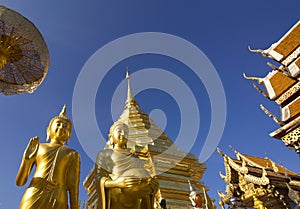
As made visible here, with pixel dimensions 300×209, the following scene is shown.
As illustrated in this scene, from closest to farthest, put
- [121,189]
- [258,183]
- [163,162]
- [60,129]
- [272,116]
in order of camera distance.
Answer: [121,189] < [60,129] < [272,116] < [258,183] < [163,162]

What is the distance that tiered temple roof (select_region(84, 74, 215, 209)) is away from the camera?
11.8 m

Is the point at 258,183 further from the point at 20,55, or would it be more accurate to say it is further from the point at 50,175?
the point at 20,55

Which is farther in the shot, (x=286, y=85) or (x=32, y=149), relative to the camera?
(x=286, y=85)

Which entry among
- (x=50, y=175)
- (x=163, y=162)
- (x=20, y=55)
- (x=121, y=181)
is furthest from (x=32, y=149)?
(x=163, y=162)

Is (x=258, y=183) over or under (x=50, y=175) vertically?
over

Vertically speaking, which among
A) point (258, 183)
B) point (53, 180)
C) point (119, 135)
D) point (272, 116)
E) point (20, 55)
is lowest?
point (53, 180)

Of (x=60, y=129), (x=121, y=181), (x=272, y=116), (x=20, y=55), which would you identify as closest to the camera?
(x=121, y=181)

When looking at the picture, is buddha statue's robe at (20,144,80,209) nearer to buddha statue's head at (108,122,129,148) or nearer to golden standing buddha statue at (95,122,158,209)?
golden standing buddha statue at (95,122,158,209)

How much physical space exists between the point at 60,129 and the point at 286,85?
204 inches

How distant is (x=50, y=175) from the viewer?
11.5ft

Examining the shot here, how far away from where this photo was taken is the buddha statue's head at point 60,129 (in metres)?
3.97

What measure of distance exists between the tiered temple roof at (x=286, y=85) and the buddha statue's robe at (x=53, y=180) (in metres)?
4.40

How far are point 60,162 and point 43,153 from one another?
0.25 m

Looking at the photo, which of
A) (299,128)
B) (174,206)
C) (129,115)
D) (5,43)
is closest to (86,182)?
(174,206)
